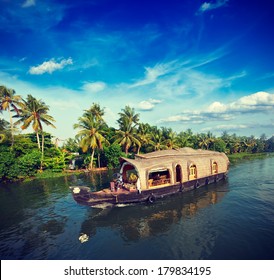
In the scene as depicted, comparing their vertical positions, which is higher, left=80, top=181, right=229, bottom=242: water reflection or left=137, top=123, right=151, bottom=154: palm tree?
left=137, top=123, right=151, bottom=154: palm tree

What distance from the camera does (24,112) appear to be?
91.2 ft

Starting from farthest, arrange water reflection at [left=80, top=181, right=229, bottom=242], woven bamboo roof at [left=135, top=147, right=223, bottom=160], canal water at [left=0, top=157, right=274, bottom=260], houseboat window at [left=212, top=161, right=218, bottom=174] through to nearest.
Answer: houseboat window at [left=212, top=161, right=218, bottom=174] → woven bamboo roof at [left=135, top=147, right=223, bottom=160] → water reflection at [left=80, top=181, right=229, bottom=242] → canal water at [left=0, top=157, right=274, bottom=260]

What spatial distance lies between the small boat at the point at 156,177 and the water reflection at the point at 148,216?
573mm

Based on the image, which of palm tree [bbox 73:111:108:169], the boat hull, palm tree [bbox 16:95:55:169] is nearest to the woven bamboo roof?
the boat hull

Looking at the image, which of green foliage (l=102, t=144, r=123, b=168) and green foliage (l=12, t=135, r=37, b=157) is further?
green foliage (l=102, t=144, r=123, b=168)

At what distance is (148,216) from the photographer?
12.2 metres

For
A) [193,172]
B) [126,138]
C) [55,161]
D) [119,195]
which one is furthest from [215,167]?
[55,161]

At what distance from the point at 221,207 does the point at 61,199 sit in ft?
40.5

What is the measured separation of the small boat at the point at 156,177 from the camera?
13117mm

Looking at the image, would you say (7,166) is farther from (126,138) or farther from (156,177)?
(156,177)

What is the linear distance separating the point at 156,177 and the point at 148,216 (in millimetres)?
4525

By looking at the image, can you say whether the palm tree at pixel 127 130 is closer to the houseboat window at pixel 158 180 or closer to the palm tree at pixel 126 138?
the palm tree at pixel 126 138

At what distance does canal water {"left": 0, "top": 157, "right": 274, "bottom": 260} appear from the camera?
27.9 ft

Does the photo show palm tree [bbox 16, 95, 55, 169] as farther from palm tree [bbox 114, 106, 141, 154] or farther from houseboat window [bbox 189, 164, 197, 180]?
houseboat window [bbox 189, 164, 197, 180]
